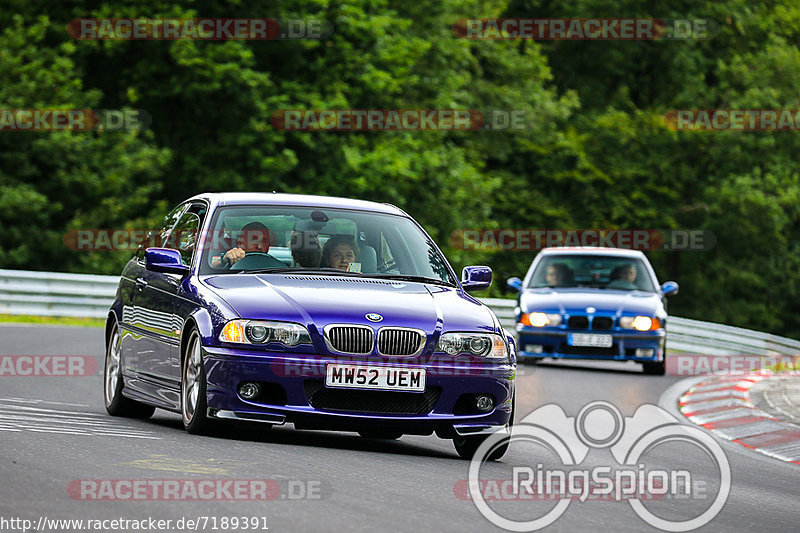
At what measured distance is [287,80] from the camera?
124ft

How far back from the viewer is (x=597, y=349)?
68.3 feet

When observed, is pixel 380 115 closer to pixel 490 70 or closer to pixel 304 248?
pixel 490 70

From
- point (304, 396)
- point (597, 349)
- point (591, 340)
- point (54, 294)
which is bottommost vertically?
point (597, 349)

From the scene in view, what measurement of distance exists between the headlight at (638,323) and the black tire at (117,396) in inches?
405

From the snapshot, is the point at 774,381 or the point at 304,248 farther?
the point at 774,381

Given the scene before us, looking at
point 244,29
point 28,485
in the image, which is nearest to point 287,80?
point 244,29

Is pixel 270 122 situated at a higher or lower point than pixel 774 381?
higher

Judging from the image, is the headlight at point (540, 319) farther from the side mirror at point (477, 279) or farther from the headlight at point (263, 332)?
the headlight at point (263, 332)

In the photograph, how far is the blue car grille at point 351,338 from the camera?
9.26 m

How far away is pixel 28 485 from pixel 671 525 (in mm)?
2940

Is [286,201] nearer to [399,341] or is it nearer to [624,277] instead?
[399,341]
